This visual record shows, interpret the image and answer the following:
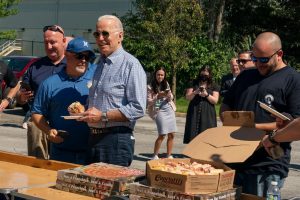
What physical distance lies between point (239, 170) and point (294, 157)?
8.03 meters

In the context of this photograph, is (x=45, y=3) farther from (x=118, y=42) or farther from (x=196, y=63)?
(x=118, y=42)

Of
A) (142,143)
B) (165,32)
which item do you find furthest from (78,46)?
(165,32)

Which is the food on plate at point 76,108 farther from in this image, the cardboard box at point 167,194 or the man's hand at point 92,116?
the cardboard box at point 167,194

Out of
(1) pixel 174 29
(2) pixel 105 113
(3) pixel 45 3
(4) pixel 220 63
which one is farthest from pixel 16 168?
(3) pixel 45 3

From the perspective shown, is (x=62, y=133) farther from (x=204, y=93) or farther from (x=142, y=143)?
(x=142, y=143)

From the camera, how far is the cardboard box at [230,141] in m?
4.25

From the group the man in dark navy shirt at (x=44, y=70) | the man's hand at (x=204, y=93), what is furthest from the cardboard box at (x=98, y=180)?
the man's hand at (x=204, y=93)

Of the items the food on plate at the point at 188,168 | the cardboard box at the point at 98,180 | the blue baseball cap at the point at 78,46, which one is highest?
the blue baseball cap at the point at 78,46

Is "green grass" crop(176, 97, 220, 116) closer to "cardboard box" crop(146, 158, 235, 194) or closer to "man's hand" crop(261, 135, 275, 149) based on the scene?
"man's hand" crop(261, 135, 275, 149)

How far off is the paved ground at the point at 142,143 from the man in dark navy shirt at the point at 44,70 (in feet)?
11.8

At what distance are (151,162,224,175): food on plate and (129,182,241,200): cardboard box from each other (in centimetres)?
14

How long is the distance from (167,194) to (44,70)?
9.97 ft

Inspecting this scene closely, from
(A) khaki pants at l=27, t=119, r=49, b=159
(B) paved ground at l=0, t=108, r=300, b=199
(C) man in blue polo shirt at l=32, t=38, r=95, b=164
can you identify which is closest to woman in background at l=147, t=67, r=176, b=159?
(B) paved ground at l=0, t=108, r=300, b=199

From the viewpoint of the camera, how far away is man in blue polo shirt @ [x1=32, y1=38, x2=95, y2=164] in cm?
562
